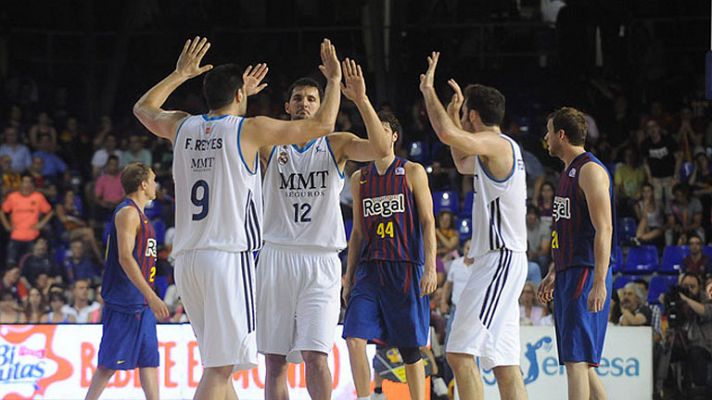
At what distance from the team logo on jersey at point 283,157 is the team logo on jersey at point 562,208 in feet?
6.47

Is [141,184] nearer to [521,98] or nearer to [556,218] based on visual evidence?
[556,218]

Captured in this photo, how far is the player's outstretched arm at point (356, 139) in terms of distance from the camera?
7254 mm

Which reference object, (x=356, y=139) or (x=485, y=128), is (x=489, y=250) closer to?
(x=485, y=128)

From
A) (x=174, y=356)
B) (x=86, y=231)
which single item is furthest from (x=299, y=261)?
(x=86, y=231)

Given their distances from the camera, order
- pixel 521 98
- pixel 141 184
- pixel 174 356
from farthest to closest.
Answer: pixel 521 98
pixel 174 356
pixel 141 184

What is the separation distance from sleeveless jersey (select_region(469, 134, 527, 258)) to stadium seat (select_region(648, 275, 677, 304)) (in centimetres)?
732

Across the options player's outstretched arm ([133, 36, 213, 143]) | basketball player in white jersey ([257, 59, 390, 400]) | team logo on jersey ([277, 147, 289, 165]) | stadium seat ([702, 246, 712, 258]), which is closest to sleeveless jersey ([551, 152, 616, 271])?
basketball player in white jersey ([257, 59, 390, 400])

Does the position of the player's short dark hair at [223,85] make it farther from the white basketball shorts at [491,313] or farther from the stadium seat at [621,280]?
the stadium seat at [621,280]

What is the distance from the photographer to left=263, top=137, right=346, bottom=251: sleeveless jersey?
7648 millimetres

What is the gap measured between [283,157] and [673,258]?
28.5 feet

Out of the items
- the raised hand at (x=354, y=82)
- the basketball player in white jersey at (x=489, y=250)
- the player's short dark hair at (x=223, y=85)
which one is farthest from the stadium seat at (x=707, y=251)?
the player's short dark hair at (x=223, y=85)

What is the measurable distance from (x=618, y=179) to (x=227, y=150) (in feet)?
35.6

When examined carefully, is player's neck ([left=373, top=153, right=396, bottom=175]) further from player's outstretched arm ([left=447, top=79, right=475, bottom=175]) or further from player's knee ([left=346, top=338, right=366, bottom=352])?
player's knee ([left=346, top=338, right=366, bottom=352])

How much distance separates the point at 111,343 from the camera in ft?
30.1
